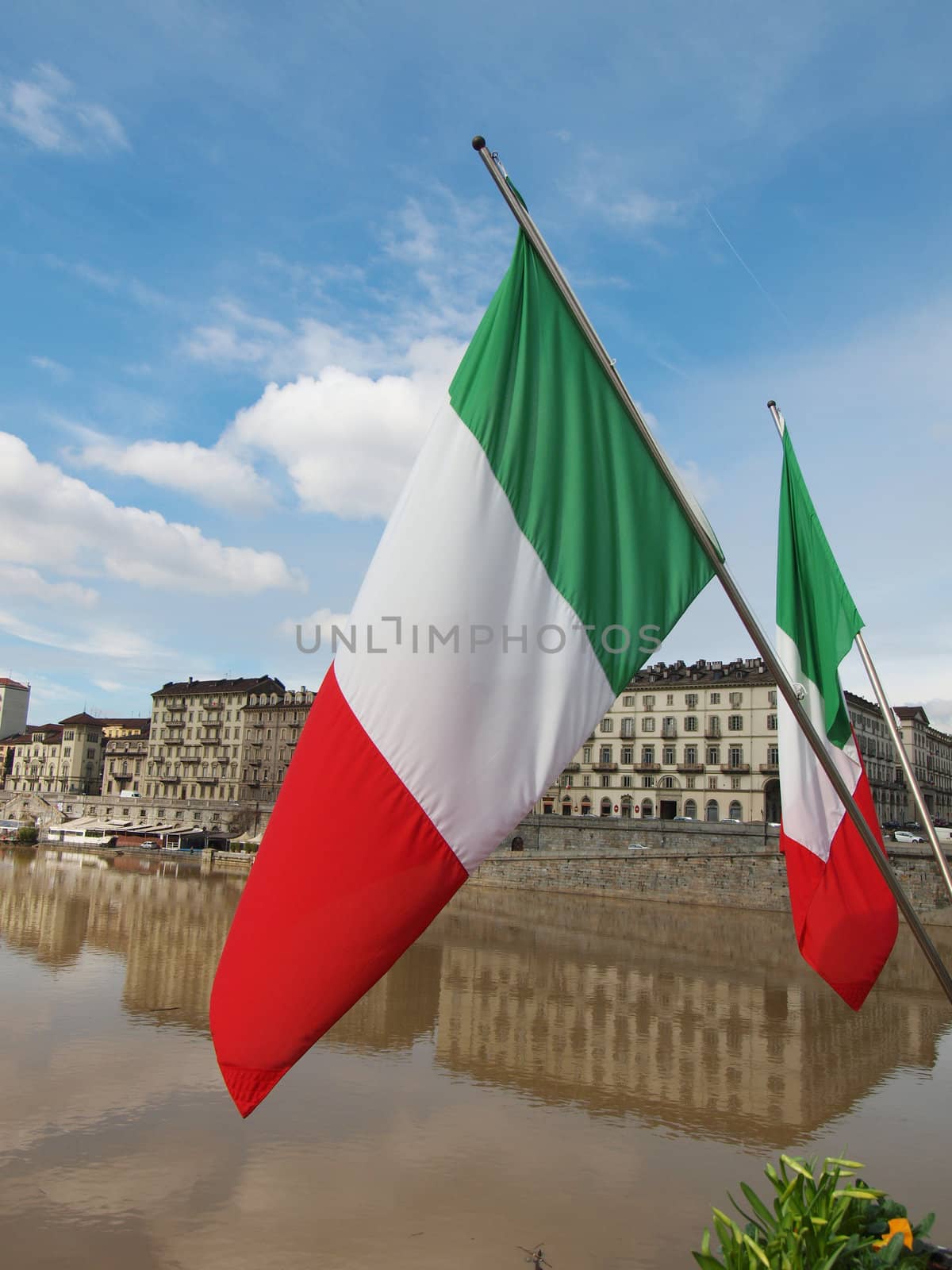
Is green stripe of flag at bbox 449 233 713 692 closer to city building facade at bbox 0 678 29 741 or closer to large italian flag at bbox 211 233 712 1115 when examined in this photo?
large italian flag at bbox 211 233 712 1115

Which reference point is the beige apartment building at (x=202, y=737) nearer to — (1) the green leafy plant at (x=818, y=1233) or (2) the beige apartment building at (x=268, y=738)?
(2) the beige apartment building at (x=268, y=738)

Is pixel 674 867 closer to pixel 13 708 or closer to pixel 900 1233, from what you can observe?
pixel 900 1233

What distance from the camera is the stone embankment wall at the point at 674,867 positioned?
54.2 m

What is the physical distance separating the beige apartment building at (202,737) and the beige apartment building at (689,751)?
41.0 m

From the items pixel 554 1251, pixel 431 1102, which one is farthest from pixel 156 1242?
pixel 431 1102

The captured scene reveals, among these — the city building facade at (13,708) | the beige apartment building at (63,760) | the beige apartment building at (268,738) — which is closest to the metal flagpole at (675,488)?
the beige apartment building at (268,738)

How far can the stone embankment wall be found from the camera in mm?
54219

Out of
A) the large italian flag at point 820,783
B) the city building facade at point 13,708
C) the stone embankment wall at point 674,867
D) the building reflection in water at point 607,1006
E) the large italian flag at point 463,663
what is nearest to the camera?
the large italian flag at point 463,663

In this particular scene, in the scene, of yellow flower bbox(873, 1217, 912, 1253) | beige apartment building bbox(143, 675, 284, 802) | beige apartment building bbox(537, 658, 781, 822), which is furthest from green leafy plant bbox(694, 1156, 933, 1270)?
beige apartment building bbox(143, 675, 284, 802)

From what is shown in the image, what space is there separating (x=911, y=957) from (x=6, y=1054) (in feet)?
106

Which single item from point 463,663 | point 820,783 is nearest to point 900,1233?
point 820,783

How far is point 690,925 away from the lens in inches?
1807

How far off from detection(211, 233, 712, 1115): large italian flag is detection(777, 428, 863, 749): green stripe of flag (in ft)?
7.13

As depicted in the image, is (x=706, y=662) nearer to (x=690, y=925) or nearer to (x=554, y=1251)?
(x=690, y=925)
